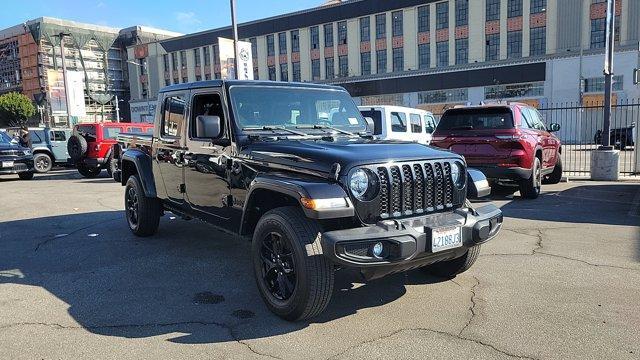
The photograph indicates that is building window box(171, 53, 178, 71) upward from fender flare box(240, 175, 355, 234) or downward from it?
upward

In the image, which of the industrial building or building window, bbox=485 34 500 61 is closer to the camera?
the industrial building

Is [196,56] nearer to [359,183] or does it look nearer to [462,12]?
[462,12]

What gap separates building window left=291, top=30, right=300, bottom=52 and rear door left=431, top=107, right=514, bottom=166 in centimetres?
4671

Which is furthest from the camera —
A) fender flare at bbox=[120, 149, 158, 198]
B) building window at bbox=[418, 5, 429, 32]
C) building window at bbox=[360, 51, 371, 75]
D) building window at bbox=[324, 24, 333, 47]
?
building window at bbox=[324, 24, 333, 47]

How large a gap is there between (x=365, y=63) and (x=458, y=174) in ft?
155

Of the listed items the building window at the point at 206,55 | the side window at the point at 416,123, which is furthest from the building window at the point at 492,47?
the building window at the point at 206,55

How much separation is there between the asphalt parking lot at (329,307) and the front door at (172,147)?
826mm

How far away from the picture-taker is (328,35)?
51875 mm

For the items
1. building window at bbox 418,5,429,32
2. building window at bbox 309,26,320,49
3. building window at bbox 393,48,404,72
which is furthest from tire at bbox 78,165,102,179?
building window at bbox 309,26,320,49

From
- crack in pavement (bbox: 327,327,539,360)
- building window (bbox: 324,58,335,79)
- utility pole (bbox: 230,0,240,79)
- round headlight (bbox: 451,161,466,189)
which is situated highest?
building window (bbox: 324,58,335,79)

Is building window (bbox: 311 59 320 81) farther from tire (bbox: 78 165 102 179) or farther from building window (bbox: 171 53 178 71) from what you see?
tire (bbox: 78 165 102 179)

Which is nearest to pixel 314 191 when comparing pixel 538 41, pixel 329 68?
pixel 538 41

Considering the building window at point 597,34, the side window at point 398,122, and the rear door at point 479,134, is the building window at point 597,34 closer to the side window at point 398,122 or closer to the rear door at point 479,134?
the side window at point 398,122

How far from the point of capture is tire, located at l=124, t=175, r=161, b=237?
6507 millimetres
